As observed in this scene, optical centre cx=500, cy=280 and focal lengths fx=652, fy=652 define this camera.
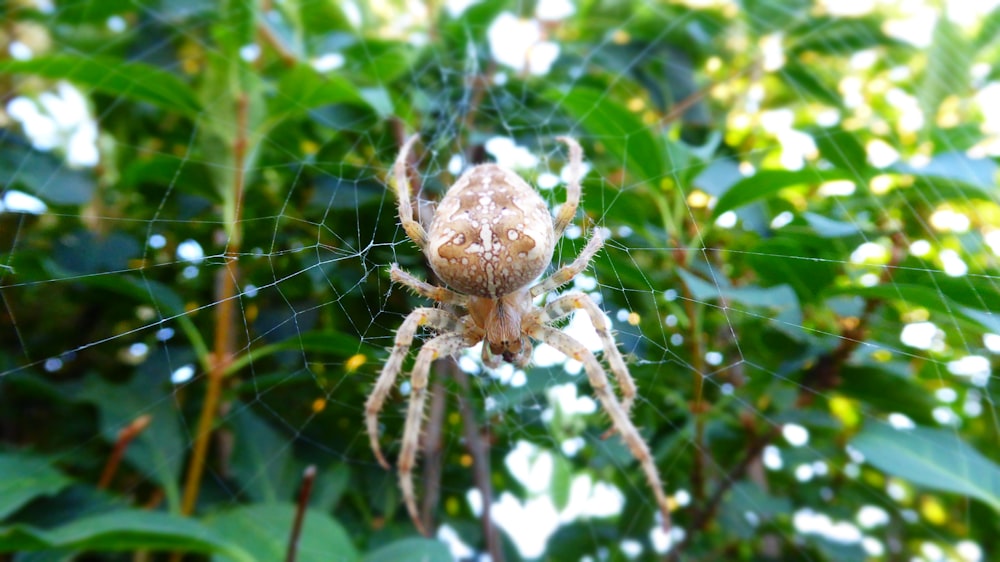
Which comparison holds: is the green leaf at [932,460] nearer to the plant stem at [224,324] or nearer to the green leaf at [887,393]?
the green leaf at [887,393]

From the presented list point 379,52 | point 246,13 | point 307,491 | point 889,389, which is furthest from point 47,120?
point 889,389

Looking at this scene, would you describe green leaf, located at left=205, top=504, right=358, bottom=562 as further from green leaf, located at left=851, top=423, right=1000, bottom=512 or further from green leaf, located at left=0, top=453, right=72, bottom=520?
green leaf, located at left=851, top=423, right=1000, bottom=512

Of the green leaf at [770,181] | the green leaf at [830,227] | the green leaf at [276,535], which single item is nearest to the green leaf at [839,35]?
the green leaf at [770,181]

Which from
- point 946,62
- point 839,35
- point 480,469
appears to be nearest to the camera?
point 480,469

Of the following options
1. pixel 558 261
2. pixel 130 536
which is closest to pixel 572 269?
pixel 558 261

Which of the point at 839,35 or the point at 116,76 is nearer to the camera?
the point at 116,76

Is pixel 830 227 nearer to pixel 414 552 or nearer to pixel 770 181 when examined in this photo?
pixel 770 181

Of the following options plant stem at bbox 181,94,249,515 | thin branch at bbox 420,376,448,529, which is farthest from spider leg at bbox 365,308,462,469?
plant stem at bbox 181,94,249,515
